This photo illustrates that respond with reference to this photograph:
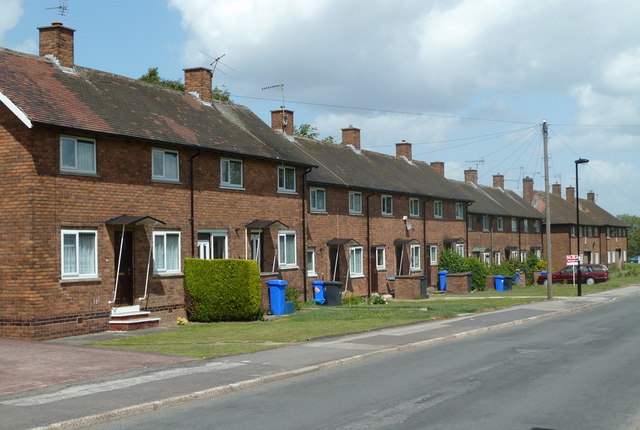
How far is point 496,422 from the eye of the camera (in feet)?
30.7

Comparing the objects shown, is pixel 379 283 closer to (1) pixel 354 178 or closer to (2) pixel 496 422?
(1) pixel 354 178

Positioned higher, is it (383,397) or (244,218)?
(244,218)

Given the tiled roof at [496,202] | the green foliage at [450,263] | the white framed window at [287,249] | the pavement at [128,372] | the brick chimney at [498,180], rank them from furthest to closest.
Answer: the brick chimney at [498,180], the tiled roof at [496,202], the green foliage at [450,263], the white framed window at [287,249], the pavement at [128,372]

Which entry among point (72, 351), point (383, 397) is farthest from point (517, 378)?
point (72, 351)

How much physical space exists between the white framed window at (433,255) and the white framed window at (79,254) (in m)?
28.4

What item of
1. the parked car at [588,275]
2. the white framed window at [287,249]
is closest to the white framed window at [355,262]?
the white framed window at [287,249]

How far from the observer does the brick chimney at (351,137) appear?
1799 inches

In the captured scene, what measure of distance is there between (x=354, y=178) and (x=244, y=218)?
12.2m

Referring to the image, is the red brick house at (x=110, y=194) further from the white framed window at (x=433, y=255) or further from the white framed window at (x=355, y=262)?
the white framed window at (x=433, y=255)

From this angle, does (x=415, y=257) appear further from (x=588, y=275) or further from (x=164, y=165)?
(x=164, y=165)

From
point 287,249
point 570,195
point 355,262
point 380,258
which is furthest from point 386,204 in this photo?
point 570,195

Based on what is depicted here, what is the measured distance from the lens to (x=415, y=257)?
145 feet

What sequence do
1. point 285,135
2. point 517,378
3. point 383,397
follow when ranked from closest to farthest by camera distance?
point 383,397 < point 517,378 < point 285,135

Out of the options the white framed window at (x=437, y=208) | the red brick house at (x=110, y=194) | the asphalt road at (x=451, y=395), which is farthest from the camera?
the white framed window at (x=437, y=208)
